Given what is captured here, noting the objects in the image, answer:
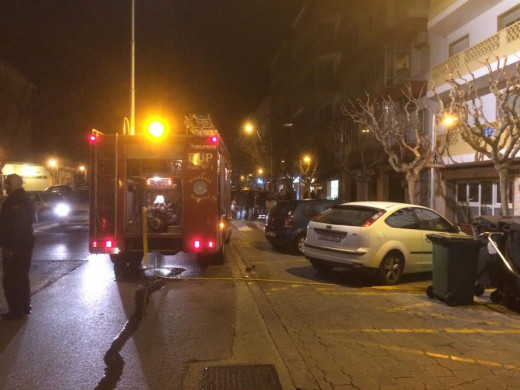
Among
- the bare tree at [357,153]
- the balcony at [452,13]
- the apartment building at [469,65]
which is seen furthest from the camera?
the bare tree at [357,153]

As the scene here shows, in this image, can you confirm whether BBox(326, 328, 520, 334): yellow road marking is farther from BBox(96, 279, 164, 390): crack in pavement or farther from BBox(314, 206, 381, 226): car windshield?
BBox(314, 206, 381, 226): car windshield

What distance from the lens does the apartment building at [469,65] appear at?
55.7 feet

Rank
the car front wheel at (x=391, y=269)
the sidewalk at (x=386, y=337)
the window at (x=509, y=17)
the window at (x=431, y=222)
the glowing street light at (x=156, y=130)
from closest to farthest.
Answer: the sidewalk at (x=386, y=337) < the car front wheel at (x=391, y=269) < the glowing street light at (x=156, y=130) < the window at (x=431, y=222) < the window at (x=509, y=17)

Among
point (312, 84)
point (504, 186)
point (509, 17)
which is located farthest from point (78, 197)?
point (312, 84)

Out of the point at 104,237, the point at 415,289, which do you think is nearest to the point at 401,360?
the point at 415,289

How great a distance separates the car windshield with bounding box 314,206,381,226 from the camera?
884 cm

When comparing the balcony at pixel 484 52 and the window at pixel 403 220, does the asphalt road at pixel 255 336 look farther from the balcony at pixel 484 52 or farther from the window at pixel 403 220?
the balcony at pixel 484 52

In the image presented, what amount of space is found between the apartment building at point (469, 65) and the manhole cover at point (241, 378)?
1351 cm

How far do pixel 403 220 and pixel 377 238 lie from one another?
0.91m

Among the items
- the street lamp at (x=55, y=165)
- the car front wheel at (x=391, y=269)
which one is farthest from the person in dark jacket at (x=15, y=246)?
the street lamp at (x=55, y=165)

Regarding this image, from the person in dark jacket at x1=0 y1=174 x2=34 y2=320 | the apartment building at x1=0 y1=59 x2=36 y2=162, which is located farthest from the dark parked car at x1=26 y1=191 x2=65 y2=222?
the person in dark jacket at x1=0 y1=174 x2=34 y2=320

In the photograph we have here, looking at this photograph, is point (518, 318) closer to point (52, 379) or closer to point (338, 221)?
point (338, 221)

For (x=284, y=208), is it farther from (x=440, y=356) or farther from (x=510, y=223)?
(x=440, y=356)

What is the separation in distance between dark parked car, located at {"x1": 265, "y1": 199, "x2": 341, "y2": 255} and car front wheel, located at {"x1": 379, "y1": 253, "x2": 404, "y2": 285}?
4006mm
